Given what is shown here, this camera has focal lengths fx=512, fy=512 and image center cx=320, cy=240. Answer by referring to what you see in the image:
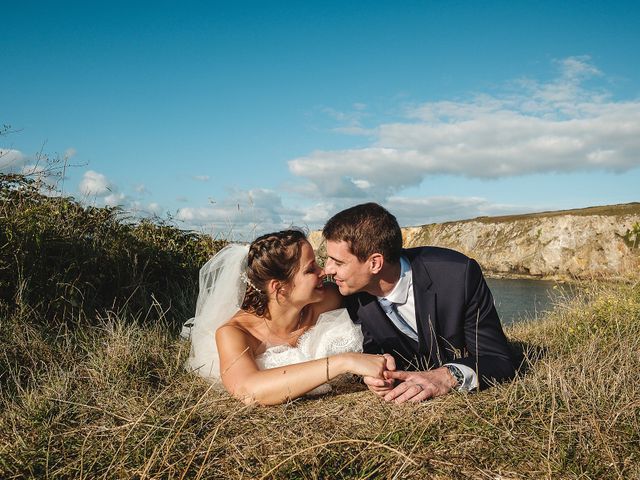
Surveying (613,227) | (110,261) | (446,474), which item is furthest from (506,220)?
(446,474)

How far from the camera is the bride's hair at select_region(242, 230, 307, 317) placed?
4699 mm

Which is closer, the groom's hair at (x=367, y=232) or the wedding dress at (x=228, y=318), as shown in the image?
the groom's hair at (x=367, y=232)

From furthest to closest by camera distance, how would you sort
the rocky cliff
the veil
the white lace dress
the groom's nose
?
1. the rocky cliff
2. the veil
3. the white lace dress
4. the groom's nose

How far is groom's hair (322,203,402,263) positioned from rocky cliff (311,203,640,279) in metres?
27.4

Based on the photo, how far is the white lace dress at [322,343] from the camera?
4.89 meters

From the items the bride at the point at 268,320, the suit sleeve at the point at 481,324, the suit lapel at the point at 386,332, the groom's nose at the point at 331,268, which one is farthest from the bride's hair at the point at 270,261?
the suit sleeve at the point at 481,324

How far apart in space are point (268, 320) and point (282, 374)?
3.70 feet

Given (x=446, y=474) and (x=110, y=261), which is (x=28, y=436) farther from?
(x=110, y=261)

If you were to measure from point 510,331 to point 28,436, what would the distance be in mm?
6734

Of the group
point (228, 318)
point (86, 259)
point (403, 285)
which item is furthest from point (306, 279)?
point (86, 259)

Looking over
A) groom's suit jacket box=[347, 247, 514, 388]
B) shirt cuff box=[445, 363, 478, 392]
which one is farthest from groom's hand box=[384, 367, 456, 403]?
groom's suit jacket box=[347, 247, 514, 388]

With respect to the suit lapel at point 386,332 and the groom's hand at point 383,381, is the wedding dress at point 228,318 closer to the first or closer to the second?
the suit lapel at point 386,332

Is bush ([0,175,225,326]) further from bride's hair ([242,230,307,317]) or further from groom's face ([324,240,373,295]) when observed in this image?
groom's face ([324,240,373,295])

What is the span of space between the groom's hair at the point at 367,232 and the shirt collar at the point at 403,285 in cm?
12
